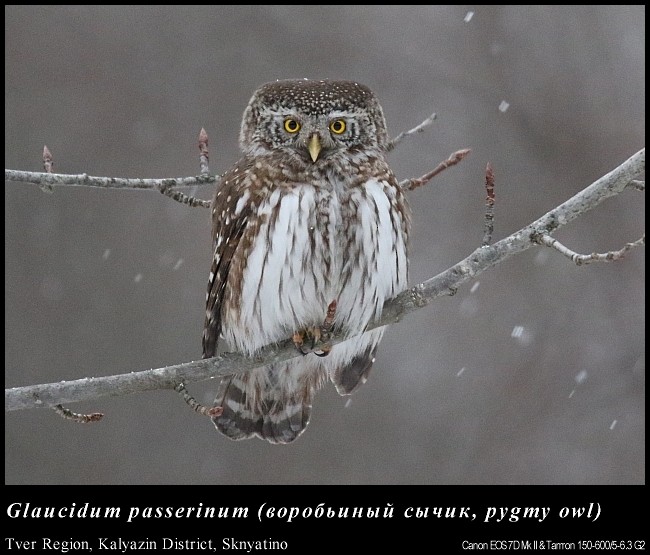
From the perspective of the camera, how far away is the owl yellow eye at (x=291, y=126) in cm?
445

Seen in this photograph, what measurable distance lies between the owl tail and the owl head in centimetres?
117

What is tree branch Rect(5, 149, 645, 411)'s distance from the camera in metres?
3.55

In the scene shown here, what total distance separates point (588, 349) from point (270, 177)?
3.96 meters

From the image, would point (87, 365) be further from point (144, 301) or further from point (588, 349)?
point (588, 349)

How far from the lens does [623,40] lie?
26.2 feet

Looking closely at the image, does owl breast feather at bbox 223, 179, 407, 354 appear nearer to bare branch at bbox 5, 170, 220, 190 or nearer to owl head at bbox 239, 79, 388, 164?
owl head at bbox 239, 79, 388, 164

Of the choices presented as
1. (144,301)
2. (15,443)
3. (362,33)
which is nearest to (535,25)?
(362,33)

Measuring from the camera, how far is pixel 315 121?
4.41 m

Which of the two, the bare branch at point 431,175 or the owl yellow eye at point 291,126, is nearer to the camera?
the bare branch at point 431,175

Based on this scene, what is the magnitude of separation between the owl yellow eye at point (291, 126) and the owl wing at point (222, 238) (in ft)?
0.92

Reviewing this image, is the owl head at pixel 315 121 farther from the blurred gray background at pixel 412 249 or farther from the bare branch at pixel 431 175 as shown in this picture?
the blurred gray background at pixel 412 249

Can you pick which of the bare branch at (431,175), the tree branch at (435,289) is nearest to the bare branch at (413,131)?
the bare branch at (431,175)

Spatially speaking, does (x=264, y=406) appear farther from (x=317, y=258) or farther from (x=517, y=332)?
(x=517, y=332)

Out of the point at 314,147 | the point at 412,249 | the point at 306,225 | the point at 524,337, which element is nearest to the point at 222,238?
the point at 306,225
